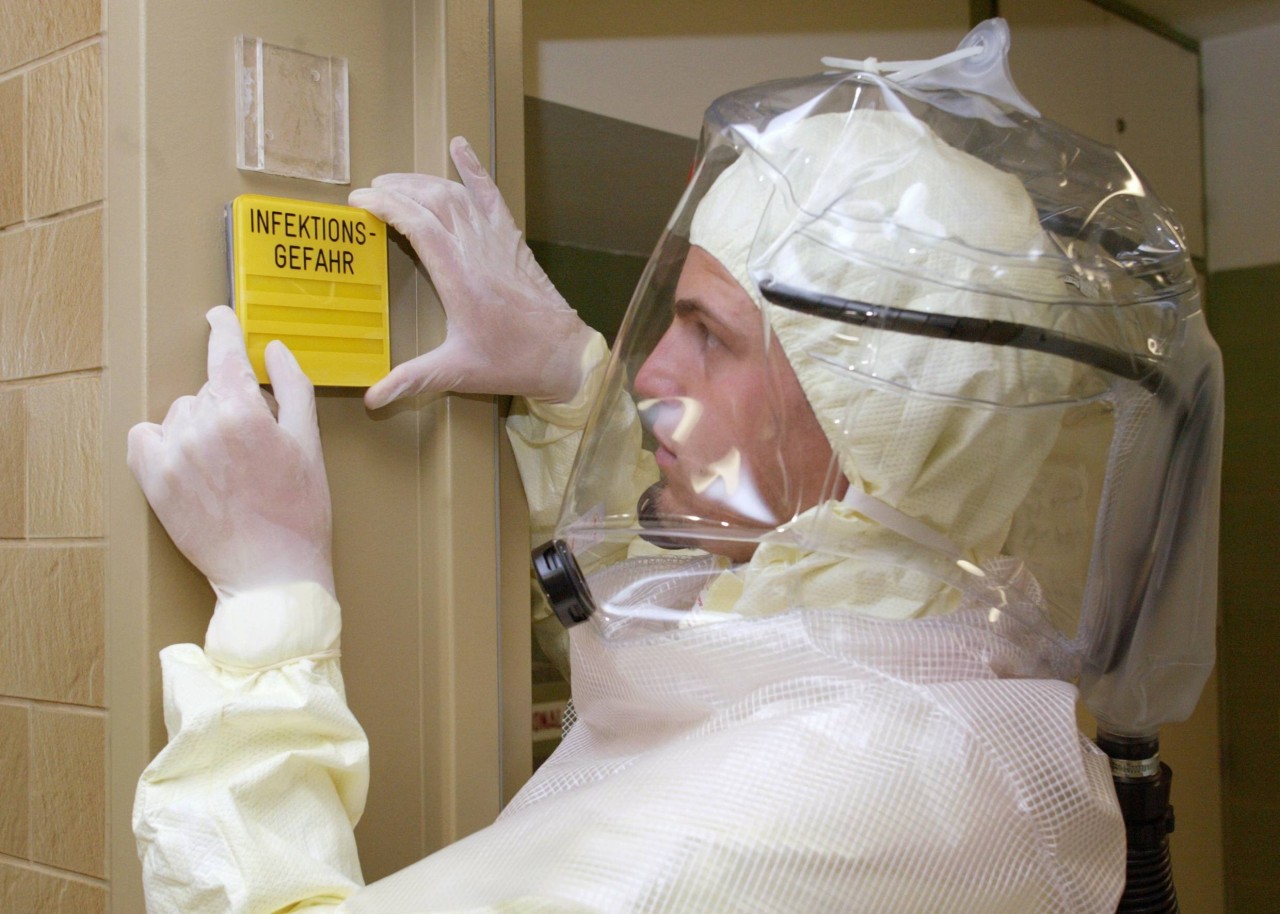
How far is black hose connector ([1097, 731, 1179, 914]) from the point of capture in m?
1.16

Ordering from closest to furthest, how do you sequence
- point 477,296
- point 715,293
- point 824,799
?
point 824,799 → point 715,293 → point 477,296

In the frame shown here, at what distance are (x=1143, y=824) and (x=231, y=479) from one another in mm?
983

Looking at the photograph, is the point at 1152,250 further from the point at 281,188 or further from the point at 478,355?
the point at 281,188

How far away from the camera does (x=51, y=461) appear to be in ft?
3.91

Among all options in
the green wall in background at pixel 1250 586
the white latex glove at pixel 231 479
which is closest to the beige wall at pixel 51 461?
A: the white latex glove at pixel 231 479

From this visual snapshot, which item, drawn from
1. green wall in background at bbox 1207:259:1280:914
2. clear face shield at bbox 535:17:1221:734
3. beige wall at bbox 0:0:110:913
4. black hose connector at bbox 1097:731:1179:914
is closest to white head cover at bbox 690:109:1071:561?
clear face shield at bbox 535:17:1221:734

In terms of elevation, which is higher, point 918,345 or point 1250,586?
point 918,345

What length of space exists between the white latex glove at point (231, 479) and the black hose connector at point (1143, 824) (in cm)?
85

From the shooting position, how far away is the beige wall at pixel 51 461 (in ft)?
3.76

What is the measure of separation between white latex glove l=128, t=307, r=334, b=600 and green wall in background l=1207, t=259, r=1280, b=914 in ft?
3.46

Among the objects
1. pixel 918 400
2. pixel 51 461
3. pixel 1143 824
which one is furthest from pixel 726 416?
pixel 51 461

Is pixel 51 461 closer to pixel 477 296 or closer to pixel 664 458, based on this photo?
pixel 477 296

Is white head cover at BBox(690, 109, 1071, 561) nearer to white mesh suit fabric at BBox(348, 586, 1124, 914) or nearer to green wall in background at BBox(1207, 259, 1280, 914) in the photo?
white mesh suit fabric at BBox(348, 586, 1124, 914)

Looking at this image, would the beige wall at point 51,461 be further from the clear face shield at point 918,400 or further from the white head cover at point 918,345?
the white head cover at point 918,345
